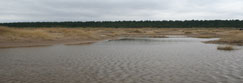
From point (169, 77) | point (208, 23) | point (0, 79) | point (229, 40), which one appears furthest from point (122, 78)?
point (208, 23)

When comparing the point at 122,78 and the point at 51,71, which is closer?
the point at 122,78

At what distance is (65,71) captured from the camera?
12461 mm

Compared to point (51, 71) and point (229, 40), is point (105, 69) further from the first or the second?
point (229, 40)

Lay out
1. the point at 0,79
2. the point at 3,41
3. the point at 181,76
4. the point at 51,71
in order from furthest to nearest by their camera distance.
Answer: the point at 3,41 → the point at 51,71 → the point at 181,76 → the point at 0,79

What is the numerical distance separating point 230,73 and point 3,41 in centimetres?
2584

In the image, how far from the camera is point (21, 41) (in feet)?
101

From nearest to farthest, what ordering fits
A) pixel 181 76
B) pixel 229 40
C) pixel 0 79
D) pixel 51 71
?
pixel 0 79 < pixel 181 76 < pixel 51 71 < pixel 229 40

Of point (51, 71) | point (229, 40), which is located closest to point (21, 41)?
point (51, 71)

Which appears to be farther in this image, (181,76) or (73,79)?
(181,76)

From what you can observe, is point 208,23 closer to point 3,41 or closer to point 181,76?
point 3,41

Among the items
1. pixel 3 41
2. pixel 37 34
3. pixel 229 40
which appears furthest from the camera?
pixel 37 34

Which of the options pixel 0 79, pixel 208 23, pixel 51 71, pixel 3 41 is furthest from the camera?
pixel 208 23

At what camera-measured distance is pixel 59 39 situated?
120ft

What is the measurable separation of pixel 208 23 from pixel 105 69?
134 metres
